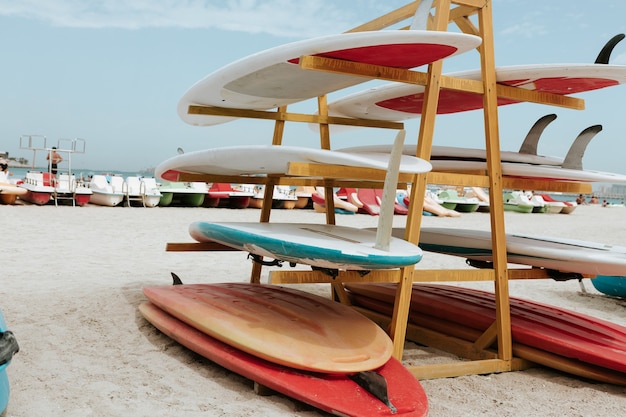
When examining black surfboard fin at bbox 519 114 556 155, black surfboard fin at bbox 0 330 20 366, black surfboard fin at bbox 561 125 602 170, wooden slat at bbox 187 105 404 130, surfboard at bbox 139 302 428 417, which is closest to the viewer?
black surfboard fin at bbox 0 330 20 366

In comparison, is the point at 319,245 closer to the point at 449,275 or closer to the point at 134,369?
the point at 449,275

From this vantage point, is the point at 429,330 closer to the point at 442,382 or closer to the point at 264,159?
the point at 442,382

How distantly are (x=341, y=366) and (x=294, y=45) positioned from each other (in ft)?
5.25

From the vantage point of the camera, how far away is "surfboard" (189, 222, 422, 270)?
2729mm

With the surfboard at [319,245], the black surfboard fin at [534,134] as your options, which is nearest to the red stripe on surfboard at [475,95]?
the black surfboard fin at [534,134]

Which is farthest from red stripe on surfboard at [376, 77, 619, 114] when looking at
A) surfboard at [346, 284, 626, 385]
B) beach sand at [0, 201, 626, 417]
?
beach sand at [0, 201, 626, 417]

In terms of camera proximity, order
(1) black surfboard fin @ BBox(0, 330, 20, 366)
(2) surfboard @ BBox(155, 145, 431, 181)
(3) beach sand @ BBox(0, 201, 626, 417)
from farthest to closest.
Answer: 1. (2) surfboard @ BBox(155, 145, 431, 181)
2. (3) beach sand @ BBox(0, 201, 626, 417)
3. (1) black surfboard fin @ BBox(0, 330, 20, 366)

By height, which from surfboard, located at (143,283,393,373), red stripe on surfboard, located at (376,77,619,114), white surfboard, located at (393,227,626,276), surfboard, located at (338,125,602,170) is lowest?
surfboard, located at (143,283,393,373)

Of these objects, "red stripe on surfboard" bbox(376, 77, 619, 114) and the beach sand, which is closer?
the beach sand

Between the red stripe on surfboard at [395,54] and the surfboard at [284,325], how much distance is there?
1.45m

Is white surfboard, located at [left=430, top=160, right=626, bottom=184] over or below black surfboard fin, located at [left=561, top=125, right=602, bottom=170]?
below

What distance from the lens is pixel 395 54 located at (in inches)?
115

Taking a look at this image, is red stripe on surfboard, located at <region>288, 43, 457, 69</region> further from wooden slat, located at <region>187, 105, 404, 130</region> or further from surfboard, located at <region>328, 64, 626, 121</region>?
wooden slat, located at <region>187, 105, 404, 130</region>

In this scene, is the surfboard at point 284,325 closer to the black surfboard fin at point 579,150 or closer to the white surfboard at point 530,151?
the white surfboard at point 530,151
